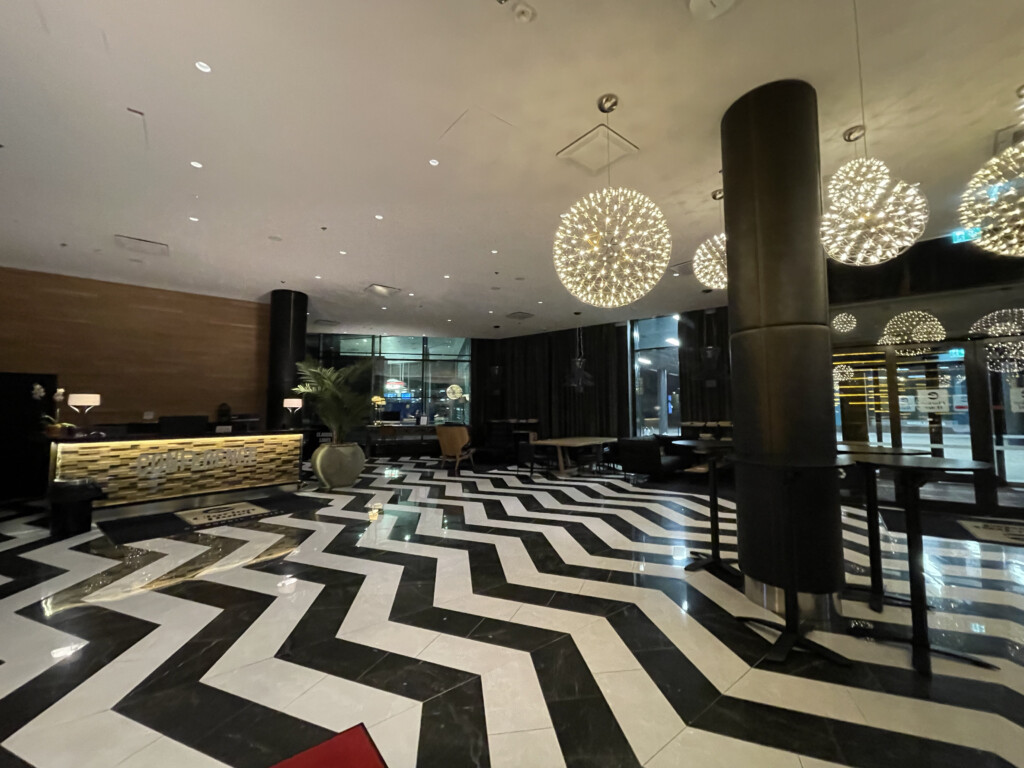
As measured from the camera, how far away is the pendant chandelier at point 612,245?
8.44ft

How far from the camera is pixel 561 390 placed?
41.4 feet

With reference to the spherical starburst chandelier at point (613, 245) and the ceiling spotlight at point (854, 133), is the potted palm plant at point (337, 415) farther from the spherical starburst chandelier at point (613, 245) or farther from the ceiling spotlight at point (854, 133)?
the ceiling spotlight at point (854, 133)

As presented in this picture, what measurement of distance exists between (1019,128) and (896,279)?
3.12 m

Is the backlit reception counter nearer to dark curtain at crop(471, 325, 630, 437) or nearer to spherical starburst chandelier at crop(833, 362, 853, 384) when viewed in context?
dark curtain at crop(471, 325, 630, 437)

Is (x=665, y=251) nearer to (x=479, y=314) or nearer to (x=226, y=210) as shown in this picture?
(x=226, y=210)

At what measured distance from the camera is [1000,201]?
1.90 m

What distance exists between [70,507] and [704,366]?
11.1m

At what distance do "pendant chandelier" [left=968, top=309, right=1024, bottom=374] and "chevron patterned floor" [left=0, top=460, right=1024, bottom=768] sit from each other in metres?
2.74

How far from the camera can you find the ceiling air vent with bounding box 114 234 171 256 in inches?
235

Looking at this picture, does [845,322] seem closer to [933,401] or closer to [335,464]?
[933,401]

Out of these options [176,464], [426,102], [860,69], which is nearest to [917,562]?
[860,69]

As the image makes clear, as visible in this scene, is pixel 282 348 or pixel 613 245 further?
pixel 282 348

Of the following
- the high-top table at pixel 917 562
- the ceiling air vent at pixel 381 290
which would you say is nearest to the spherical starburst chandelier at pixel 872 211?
the high-top table at pixel 917 562

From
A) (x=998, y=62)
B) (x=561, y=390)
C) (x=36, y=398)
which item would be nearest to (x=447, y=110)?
(x=998, y=62)
